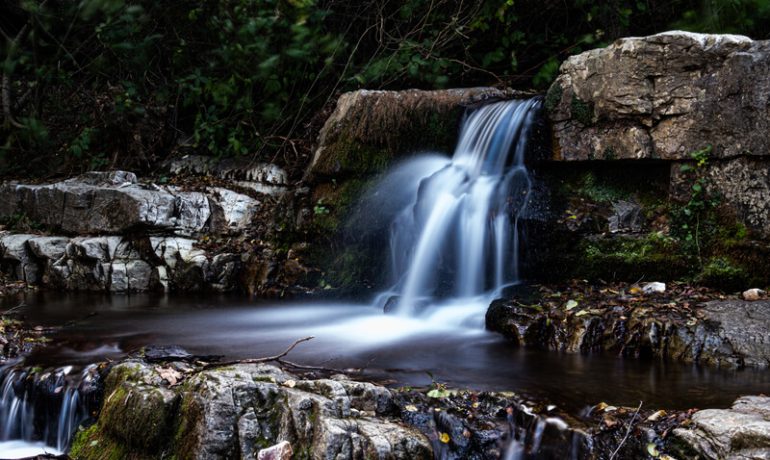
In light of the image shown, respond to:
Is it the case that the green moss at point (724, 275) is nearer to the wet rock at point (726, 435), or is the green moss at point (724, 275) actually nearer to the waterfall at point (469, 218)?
the waterfall at point (469, 218)

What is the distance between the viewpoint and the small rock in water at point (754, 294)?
16.2 ft

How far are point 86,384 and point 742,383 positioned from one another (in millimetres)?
4008

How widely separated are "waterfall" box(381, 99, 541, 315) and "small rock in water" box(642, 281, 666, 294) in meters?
1.19

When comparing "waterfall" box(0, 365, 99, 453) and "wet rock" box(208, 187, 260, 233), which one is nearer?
"waterfall" box(0, 365, 99, 453)

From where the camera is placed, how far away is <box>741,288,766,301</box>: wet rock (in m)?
4.93

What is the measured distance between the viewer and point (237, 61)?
9.09 metres

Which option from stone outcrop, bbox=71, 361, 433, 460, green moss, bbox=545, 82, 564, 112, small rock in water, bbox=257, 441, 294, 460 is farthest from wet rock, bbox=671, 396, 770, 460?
green moss, bbox=545, 82, 564, 112

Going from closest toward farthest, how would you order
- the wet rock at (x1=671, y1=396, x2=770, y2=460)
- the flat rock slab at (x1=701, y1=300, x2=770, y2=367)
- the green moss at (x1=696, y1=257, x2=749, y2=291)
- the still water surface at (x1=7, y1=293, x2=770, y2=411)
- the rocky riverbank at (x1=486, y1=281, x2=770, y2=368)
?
the wet rock at (x1=671, y1=396, x2=770, y2=460)
the still water surface at (x1=7, y1=293, x2=770, y2=411)
the flat rock slab at (x1=701, y1=300, x2=770, y2=367)
the rocky riverbank at (x1=486, y1=281, x2=770, y2=368)
the green moss at (x1=696, y1=257, x2=749, y2=291)

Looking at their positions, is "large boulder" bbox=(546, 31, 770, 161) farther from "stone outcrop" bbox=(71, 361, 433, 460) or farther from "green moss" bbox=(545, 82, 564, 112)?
"stone outcrop" bbox=(71, 361, 433, 460)

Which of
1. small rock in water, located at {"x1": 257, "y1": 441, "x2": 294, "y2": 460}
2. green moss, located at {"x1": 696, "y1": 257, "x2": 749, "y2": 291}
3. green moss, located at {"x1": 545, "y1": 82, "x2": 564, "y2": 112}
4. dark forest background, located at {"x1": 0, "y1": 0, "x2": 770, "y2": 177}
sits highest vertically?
dark forest background, located at {"x1": 0, "y1": 0, "x2": 770, "y2": 177}

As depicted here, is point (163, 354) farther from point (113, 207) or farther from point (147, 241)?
point (113, 207)

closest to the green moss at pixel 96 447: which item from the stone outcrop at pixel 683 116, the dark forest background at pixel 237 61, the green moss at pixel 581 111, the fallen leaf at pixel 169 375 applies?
the fallen leaf at pixel 169 375

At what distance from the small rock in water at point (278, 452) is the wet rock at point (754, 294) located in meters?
3.97

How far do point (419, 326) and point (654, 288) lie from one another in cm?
201
